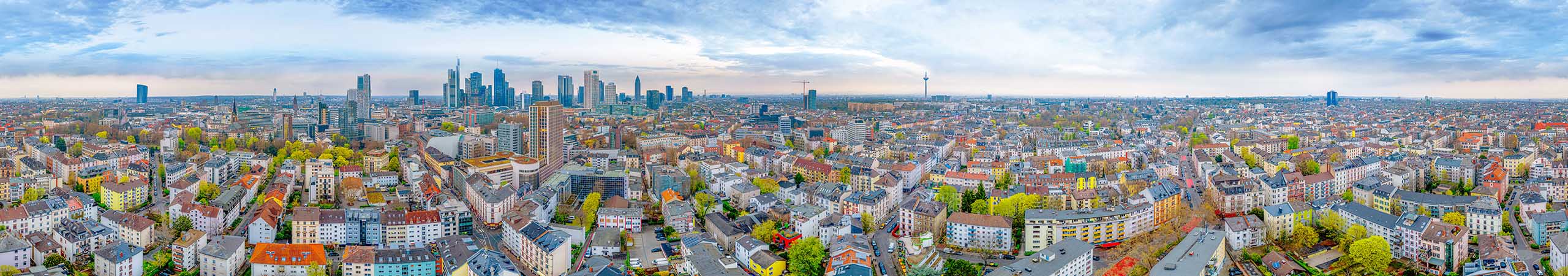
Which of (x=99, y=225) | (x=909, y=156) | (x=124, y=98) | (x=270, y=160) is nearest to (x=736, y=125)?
(x=909, y=156)

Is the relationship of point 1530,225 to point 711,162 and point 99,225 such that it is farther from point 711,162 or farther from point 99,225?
point 99,225

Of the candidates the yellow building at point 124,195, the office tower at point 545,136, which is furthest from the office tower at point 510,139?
the yellow building at point 124,195

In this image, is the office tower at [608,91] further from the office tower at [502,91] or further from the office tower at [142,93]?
the office tower at [142,93]

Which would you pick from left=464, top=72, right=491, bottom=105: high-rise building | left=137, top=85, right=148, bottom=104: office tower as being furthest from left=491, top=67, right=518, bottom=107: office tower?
left=137, top=85, right=148, bottom=104: office tower

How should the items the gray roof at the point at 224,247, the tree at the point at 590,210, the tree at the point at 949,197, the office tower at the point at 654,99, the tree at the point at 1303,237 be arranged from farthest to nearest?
the office tower at the point at 654,99 → the tree at the point at 949,197 → the tree at the point at 590,210 → the tree at the point at 1303,237 → the gray roof at the point at 224,247

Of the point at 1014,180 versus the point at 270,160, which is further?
the point at 270,160
